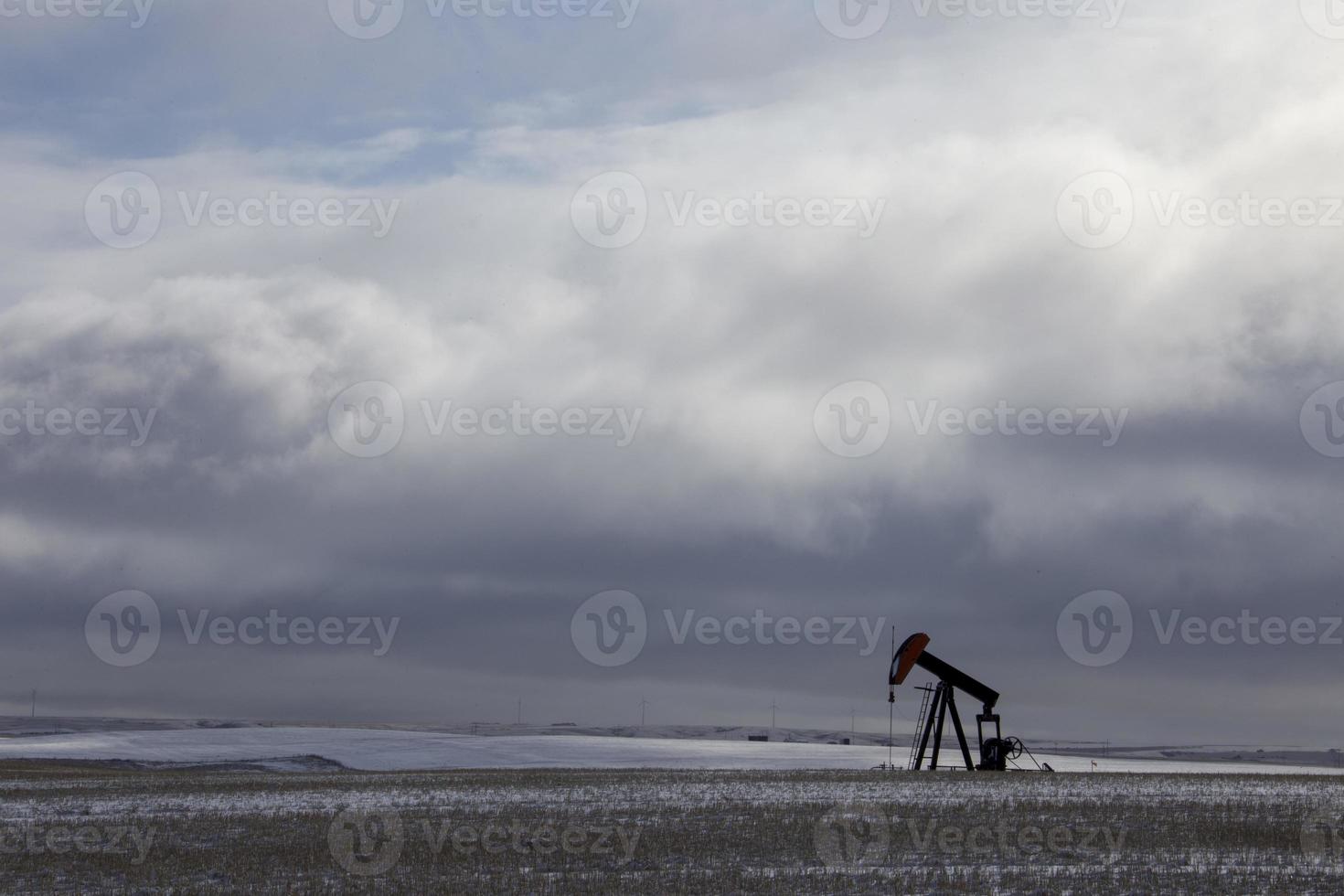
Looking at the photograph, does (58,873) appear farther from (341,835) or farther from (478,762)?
(478,762)

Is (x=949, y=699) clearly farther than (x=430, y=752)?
No

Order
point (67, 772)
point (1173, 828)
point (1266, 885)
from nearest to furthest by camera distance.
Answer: point (1266, 885), point (1173, 828), point (67, 772)

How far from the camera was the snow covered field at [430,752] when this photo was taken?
76.2m

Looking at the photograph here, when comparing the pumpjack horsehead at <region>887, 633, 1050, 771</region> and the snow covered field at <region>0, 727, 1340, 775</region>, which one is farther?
the snow covered field at <region>0, 727, 1340, 775</region>

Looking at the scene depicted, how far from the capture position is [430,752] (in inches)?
3241

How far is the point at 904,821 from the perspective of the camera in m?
32.0

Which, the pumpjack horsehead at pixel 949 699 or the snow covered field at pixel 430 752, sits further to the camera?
the snow covered field at pixel 430 752

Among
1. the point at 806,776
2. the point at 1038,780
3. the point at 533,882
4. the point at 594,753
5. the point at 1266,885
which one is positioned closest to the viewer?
the point at 1266,885

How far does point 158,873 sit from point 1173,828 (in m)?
20.5

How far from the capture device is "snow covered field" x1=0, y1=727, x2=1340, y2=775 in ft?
250

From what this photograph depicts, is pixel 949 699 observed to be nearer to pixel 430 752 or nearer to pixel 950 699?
pixel 950 699

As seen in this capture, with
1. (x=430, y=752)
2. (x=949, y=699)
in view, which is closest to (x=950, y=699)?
(x=949, y=699)

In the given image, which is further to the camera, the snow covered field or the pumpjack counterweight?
the snow covered field

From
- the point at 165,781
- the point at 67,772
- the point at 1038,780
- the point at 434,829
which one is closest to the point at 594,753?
the point at 67,772
